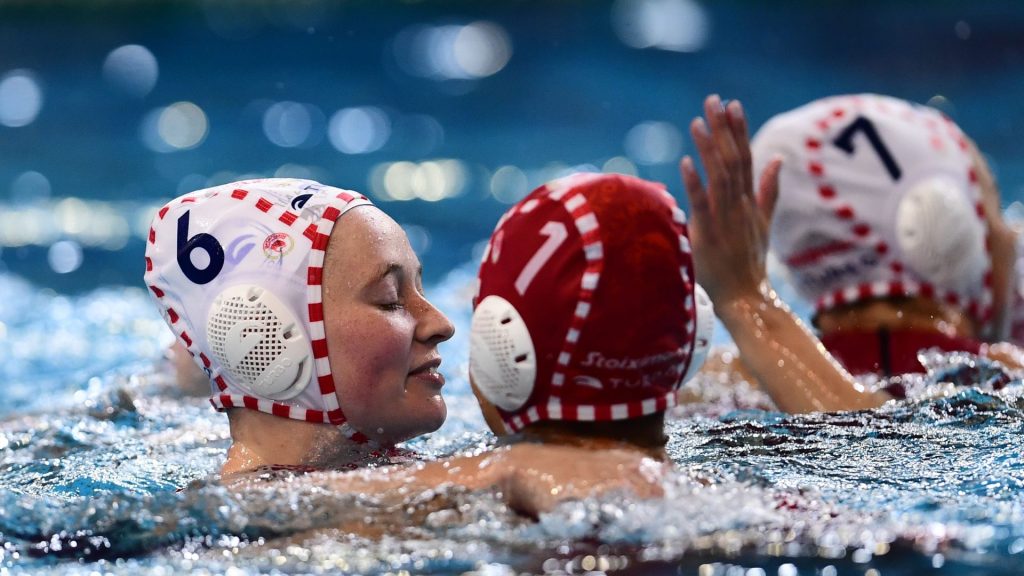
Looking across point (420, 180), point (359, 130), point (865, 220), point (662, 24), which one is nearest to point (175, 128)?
point (359, 130)

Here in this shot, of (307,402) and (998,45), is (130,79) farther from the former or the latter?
(307,402)

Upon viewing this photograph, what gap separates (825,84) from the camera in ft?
32.0

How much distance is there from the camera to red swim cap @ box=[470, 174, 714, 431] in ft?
7.16

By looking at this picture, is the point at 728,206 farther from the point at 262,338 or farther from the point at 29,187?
the point at 29,187

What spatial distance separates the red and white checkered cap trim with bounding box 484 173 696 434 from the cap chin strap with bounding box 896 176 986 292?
→ 1507mm

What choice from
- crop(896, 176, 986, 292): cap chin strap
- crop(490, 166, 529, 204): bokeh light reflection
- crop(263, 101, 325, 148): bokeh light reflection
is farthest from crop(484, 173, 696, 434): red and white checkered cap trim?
crop(263, 101, 325, 148): bokeh light reflection

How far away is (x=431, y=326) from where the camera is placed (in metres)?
2.68

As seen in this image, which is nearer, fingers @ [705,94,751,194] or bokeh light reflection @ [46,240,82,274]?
fingers @ [705,94,751,194]

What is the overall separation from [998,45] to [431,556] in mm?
9146

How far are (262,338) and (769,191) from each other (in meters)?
1.42

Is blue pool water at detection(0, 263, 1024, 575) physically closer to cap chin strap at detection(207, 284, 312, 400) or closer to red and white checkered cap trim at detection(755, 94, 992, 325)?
cap chin strap at detection(207, 284, 312, 400)

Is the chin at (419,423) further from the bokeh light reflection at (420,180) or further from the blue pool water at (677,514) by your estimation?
the bokeh light reflection at (420,180)

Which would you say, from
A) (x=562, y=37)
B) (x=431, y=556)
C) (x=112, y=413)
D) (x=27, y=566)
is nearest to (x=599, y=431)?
(x=431, y=556)

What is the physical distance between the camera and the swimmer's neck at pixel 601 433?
2.30 metres
